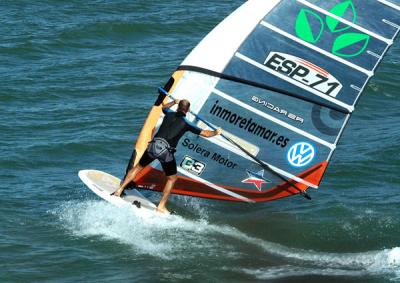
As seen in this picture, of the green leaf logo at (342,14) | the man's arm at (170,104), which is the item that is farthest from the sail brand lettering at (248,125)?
the green leaf logo at (342,14)

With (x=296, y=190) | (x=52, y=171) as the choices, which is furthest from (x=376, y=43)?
(x=52, y=171)

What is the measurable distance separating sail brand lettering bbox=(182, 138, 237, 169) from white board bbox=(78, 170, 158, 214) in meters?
1.04

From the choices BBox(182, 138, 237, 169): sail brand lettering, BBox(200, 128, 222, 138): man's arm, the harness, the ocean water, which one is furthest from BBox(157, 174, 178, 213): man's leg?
BBox(200, 128, 222, 138): man's arm

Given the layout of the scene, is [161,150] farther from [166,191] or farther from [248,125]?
[248,125]

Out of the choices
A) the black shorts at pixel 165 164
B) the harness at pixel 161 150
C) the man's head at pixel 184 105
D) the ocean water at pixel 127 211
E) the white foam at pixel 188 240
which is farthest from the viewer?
the black shorts at pixel 165 164

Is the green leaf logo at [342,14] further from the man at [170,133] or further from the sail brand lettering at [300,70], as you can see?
the man at [170,133]

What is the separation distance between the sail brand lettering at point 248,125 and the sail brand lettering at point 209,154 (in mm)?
568

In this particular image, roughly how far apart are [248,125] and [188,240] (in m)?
1.85

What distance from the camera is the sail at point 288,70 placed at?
12953 mm

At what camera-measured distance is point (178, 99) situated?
13000 mm

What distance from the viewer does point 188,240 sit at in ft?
42.1

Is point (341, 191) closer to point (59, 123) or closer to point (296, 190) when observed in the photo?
point (296, 190)

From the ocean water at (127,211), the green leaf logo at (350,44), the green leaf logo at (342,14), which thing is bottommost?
the ocean water at (127,211)

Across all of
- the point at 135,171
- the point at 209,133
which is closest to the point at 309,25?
the point at 209,133
